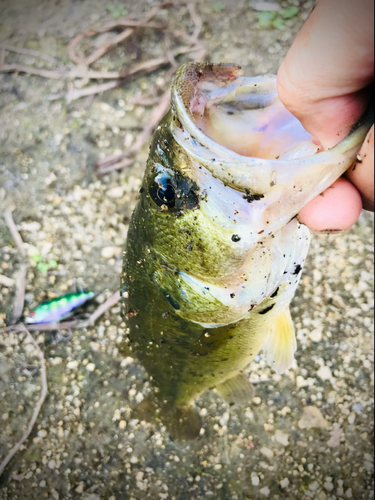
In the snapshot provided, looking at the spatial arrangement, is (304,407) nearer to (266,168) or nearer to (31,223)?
(266,168)

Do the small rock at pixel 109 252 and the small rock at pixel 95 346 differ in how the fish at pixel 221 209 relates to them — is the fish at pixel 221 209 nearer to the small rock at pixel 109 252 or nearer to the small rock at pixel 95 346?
the small rock at pixel 95 346

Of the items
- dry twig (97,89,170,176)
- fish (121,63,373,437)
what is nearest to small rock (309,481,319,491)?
fish (121,63,373,437)

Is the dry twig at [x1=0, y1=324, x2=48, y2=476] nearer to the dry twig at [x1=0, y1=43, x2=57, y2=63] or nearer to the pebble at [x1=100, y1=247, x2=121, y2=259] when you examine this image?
the pebble at [x1=100, y1=247, x2=121, y2=259]

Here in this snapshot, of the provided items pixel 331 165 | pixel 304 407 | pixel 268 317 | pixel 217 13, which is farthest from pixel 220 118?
pixel 217 13

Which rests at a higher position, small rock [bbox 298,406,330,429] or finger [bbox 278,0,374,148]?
finger [bbox 278,0,374,148]

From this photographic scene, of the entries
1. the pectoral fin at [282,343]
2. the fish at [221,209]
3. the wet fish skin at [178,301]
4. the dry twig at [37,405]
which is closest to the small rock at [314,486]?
the wet fish skin at [178,301]
